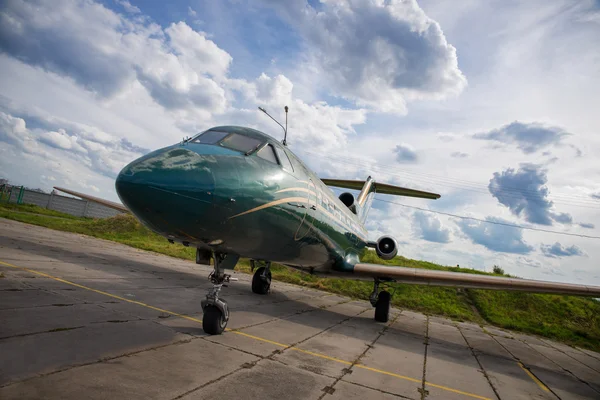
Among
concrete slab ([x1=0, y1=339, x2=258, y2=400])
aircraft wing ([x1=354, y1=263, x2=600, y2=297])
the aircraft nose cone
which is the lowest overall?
concrete slab ([x1=0, y1=339, x2=258, y2=400])

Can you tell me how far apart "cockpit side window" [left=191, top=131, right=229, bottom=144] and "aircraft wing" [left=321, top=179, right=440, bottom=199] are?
1450cm

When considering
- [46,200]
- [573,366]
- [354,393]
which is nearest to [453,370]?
[354,393]

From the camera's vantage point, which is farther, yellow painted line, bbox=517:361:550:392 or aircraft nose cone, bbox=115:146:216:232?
yellow painted line, bbox=517:361:550:392

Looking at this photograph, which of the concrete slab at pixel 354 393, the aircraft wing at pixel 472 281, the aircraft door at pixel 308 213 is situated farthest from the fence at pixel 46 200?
the concrete slab at pixel 354 393

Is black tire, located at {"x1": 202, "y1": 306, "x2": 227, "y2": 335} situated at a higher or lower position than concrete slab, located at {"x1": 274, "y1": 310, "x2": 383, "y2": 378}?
higher

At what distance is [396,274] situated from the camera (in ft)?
33.8

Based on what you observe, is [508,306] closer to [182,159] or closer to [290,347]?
[290,347]

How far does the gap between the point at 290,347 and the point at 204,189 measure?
11.3 feet

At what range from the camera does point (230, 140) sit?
5.67m

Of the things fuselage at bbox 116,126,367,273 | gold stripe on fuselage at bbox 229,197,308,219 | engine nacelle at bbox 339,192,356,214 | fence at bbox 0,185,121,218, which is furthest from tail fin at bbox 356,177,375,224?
fence at bbox 0,185,121,218

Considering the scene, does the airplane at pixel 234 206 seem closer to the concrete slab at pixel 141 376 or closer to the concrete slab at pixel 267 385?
the concrete slab at pixel 141 376

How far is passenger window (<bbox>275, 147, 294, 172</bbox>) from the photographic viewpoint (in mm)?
6388

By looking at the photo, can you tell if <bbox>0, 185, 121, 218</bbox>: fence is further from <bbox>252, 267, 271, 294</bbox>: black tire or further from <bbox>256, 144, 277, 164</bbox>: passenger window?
<bbox>256, 144, 277, 164</bbox>: passenger window

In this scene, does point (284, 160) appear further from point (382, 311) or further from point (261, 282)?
point (261, 282)
